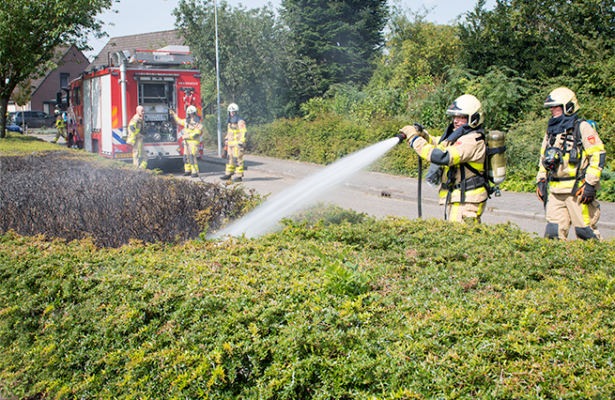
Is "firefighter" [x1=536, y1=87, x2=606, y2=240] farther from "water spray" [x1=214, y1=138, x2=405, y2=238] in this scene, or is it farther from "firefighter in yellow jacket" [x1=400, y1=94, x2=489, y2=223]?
"water spray" [x1=214, y1=138, x2=405, y2=238]

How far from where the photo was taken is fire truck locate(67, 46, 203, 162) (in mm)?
13633

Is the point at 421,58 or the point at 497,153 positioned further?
the point at 421,58

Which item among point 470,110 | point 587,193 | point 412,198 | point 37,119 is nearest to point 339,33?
point 412,198

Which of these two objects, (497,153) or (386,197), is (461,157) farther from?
(386,197)

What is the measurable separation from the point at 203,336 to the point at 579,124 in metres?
4.59

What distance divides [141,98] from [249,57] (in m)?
9.28

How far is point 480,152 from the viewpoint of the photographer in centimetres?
464

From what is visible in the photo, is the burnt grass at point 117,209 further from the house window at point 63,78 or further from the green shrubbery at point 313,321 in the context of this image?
the house window at point 63,78

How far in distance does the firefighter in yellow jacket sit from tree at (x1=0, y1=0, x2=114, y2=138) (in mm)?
15407

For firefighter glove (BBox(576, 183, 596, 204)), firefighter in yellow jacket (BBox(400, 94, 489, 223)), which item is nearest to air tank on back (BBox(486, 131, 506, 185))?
firefighter in yellow jacket (BBox(400, 94, 489, 223))

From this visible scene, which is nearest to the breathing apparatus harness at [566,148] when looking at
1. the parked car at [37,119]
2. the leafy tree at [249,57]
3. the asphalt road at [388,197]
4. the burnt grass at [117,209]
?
the asphalt road at [388,197]

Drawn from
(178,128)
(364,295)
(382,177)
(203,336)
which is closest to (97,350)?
(203,336)

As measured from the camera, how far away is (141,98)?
1451cm

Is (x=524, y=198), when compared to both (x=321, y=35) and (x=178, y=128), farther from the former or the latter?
(x=321, y=35)
